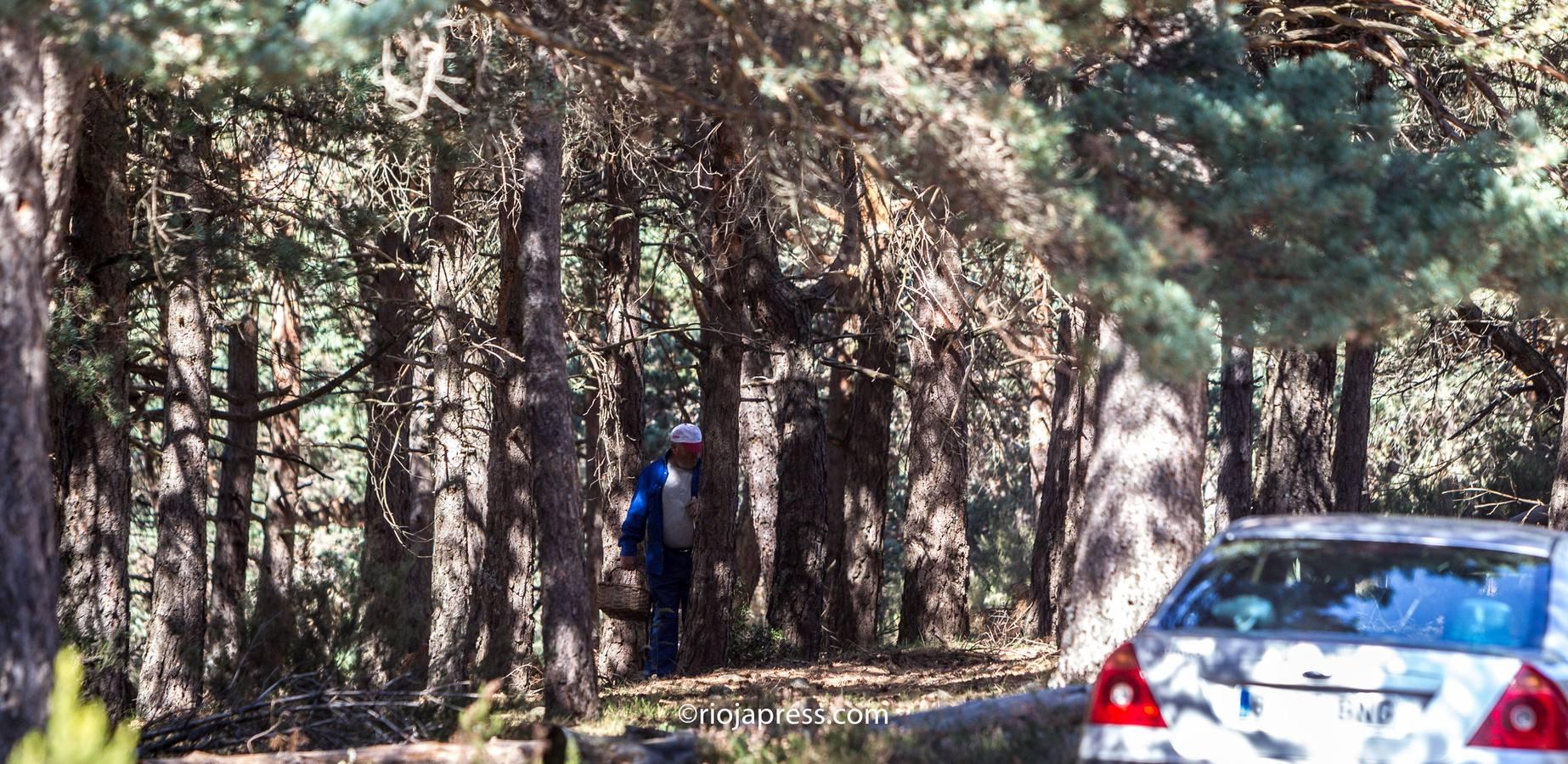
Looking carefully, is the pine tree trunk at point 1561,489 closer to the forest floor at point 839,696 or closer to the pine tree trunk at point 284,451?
the forest floor at point 839,696

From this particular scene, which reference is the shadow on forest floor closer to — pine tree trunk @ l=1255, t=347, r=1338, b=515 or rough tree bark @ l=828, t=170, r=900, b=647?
rough tree bark @ l=828, t=170, r=900, b=647

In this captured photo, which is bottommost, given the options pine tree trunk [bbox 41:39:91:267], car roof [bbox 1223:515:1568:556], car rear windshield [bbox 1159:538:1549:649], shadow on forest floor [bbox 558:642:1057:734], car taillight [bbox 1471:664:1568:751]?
shadow on forest floor [bbox 558:642:1057:734]

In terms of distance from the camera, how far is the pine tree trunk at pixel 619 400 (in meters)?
13.8

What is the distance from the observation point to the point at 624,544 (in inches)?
471

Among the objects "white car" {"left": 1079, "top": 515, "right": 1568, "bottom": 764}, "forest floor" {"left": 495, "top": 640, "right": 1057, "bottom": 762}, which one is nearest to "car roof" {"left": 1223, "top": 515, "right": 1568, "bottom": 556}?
"white car" {"left": 1079, "top": 515, "right": 1568, "bottom": 764}

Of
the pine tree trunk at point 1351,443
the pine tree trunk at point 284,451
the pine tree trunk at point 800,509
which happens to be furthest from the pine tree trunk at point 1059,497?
the pine tree trunk at point 284,451

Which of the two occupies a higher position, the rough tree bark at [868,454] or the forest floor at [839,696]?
the rough tree bark at [868,454]

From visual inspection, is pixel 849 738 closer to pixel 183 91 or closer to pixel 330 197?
pixel 183 91

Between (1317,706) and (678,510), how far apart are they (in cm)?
758

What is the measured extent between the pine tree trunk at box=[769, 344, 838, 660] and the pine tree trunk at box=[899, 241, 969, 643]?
92 centimetres

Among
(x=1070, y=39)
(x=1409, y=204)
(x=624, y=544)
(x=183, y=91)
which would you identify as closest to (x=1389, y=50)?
(x=1409, y=204)

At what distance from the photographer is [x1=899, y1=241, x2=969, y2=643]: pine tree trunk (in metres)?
15.2

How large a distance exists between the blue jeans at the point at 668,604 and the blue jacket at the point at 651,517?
92 mm

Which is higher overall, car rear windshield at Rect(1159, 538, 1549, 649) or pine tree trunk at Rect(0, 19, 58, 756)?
pine tree trunk at Rect(0, 19, 58, 756)
